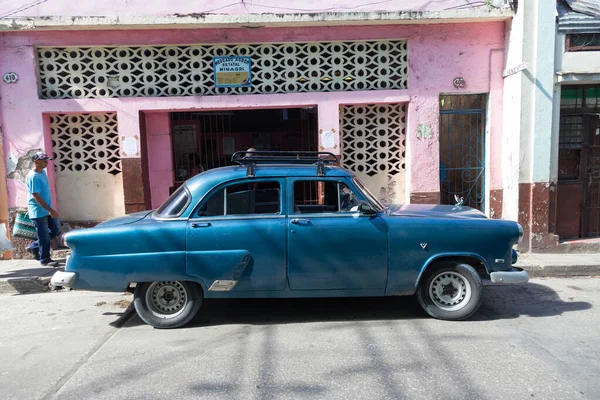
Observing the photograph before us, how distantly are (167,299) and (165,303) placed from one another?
1.8 inches

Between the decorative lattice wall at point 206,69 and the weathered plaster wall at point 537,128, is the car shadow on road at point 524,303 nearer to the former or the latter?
the weathered plaster wall at point 537,128

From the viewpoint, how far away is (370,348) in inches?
161

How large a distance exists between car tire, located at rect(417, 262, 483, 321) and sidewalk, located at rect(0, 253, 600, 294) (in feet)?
7.87

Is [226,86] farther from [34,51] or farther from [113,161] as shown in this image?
[34,51]

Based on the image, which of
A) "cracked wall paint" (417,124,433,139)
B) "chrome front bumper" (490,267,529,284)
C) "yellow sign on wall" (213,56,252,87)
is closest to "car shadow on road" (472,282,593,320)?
"chrome front bumper" (490,267,529,284)

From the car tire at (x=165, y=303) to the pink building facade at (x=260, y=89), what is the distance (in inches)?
136

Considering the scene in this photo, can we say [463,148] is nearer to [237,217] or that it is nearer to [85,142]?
[237,217]

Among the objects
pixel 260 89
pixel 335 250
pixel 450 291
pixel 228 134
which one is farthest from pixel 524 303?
pixel 228 134

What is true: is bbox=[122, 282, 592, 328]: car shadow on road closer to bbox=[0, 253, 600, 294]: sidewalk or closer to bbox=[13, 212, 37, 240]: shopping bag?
bbox=[0, 253, 600, 294]: sidewalk

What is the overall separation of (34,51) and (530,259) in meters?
8.75

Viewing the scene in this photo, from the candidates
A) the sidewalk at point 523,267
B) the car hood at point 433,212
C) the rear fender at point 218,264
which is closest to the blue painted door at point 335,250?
the car hood at point 433,212

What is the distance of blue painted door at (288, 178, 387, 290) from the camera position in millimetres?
4559

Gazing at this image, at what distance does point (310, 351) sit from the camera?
405 centimetres

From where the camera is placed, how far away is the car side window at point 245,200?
4.65 meters
